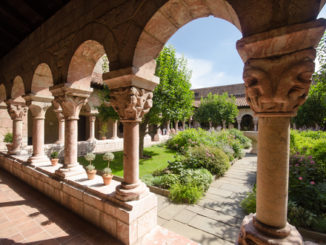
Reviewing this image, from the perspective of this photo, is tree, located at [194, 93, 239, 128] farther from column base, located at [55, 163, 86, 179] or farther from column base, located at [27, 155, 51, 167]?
column base, located at [55, 163, 86, 179]

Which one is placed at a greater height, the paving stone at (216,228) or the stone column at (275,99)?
the stone column at (275,99)

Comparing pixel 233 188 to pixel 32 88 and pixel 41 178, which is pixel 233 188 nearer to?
pixel 41 178

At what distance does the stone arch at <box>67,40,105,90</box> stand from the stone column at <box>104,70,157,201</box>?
46.0 inches

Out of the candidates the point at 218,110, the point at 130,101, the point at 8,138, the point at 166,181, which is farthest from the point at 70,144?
the point at 218,110

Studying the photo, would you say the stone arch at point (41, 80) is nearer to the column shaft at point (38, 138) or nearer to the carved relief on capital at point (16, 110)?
the column shaft at point (38, 138)

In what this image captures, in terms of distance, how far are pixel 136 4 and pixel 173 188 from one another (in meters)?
4.24

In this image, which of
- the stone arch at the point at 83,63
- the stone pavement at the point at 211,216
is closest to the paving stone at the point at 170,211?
the stone pavement at the point at 211,216

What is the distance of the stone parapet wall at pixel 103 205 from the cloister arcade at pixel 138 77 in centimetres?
2

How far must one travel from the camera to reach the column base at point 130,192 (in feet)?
8.42

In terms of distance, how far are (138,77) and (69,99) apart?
2055 millimetres

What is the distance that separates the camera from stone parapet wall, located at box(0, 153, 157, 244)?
2.49 metres

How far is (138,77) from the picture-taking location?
2.52 meters

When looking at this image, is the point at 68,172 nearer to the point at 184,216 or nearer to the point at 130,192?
the point at 130,192

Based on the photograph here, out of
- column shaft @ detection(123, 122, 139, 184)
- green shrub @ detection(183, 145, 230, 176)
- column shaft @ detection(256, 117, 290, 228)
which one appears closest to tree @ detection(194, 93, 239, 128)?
green shrub @ detection(183, 145, 230, 176)
